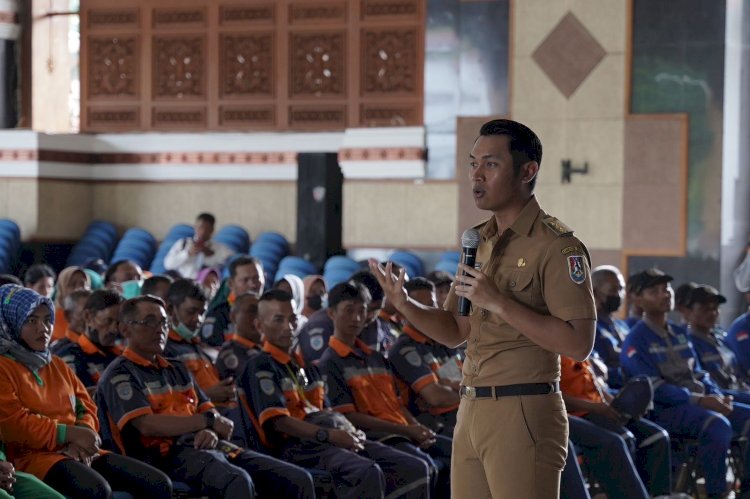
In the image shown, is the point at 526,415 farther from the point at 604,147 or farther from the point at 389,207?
the point at 389,207

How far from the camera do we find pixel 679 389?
655 cm

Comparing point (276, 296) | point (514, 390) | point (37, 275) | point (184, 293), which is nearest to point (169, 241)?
point (37, 275)

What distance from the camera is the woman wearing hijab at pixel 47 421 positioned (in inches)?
171

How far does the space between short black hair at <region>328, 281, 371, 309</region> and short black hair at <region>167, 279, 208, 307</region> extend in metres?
0.60

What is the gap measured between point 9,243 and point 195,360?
22.6ft

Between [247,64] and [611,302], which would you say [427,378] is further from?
[247,64]

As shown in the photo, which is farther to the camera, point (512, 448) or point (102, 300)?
point (102, 300)

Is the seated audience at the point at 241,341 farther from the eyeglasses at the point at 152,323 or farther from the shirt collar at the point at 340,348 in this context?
the eyeglasses at the point at 152,323

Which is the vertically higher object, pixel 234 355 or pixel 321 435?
pixel 234 355

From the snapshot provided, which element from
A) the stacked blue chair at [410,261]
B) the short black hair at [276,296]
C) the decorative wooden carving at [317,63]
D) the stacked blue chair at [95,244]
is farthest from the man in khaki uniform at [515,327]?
the stacked blue chair at [95,244]

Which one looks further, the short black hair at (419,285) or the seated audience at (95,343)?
the short black hair at (419,285)

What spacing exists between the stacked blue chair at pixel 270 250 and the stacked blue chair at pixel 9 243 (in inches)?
87.8

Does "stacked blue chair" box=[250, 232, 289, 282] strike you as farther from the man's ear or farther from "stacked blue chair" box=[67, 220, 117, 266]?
the man's ear

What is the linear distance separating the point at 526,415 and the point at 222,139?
9659 millimetres
